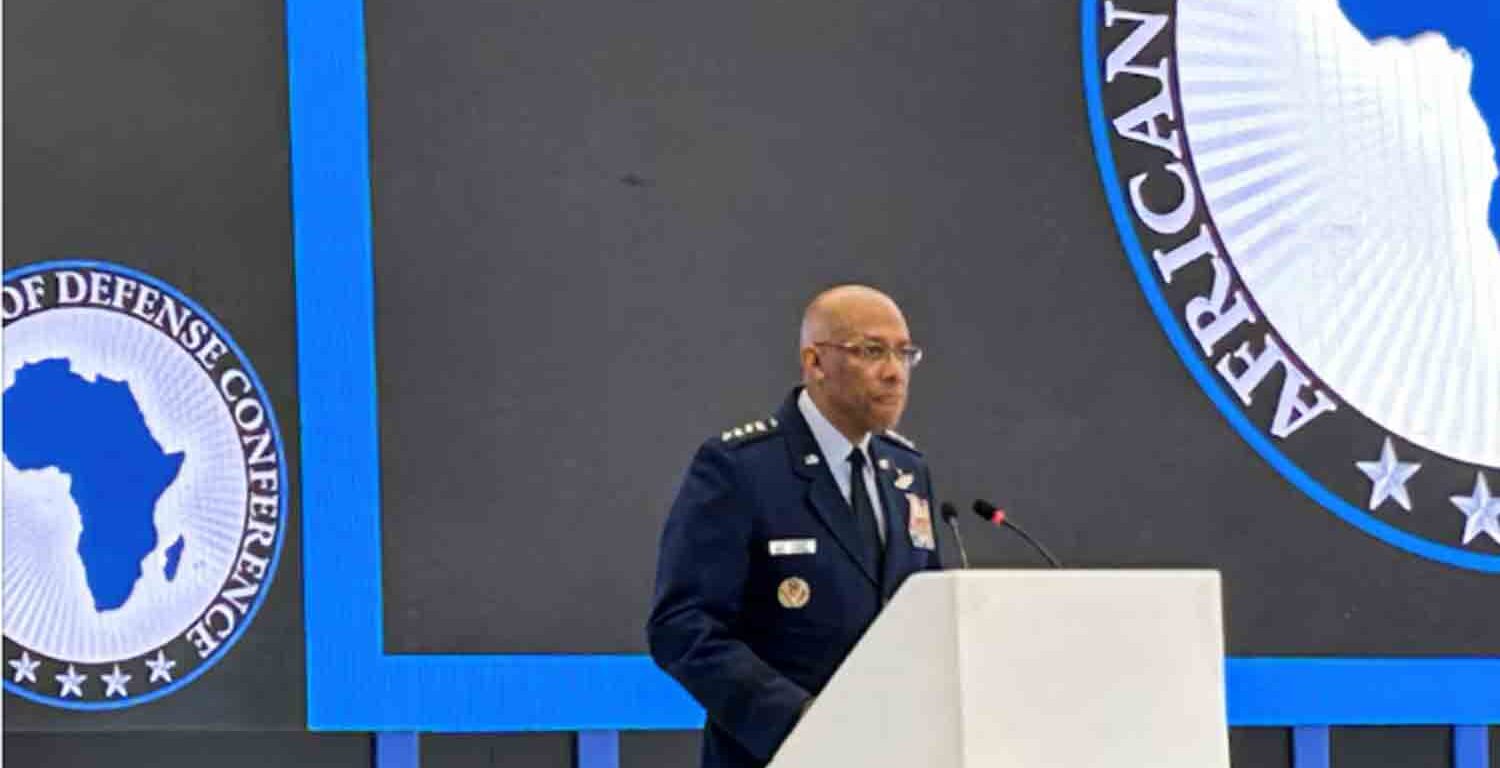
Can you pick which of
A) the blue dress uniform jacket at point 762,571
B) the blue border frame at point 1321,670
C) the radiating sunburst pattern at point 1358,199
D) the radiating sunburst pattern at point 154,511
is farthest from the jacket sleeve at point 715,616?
the radiating sunburst pattern at point 1358,199

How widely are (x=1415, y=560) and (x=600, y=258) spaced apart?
65.2 inches

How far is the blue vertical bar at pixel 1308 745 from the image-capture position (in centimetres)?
457

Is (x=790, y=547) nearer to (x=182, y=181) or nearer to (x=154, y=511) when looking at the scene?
(x=154, y=511)

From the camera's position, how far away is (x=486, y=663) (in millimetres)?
4109

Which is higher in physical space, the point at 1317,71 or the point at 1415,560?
the point at 1317,71

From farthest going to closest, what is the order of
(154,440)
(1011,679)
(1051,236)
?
(1051,236) → (154,440) → (1011,679)

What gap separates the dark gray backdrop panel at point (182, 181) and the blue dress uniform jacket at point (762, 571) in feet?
3.49

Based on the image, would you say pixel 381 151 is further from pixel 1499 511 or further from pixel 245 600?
pixel 1499 511

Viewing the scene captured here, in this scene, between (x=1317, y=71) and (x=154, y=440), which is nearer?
(x=154, y=440)

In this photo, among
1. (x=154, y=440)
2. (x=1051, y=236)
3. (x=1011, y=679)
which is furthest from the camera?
(x=1051, y=236)

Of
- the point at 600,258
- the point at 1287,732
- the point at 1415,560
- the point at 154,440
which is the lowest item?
the point at 1287,732

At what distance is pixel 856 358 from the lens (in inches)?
126

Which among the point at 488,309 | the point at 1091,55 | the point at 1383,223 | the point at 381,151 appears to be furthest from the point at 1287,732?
the point at 381,151

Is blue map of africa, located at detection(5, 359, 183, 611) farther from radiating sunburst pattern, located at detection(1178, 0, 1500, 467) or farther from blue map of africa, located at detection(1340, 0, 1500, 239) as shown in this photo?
blue map of africa, located at detection(1340, 0, 1500, 239)
